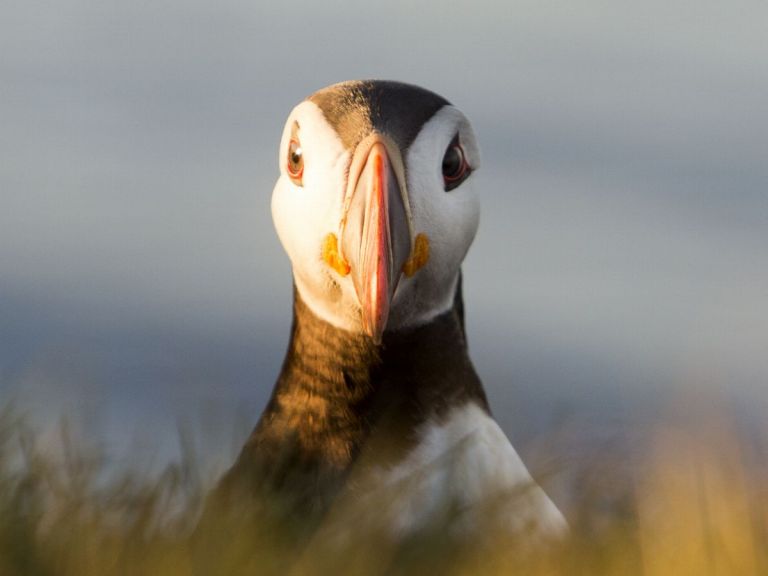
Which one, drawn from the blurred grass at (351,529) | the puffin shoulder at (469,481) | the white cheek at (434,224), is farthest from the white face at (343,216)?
the blurred grass at (351,529)

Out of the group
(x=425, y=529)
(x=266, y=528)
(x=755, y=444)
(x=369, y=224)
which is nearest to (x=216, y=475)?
(x=266, y=528)

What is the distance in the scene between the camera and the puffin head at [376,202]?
4344 millimetres

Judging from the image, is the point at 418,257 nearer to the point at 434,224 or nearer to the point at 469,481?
the point at 434,224

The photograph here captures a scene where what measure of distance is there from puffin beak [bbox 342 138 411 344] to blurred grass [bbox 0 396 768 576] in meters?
1.23

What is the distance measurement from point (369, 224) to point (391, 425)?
0.62 meters

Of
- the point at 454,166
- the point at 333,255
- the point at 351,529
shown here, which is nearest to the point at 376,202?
the point at 333,255

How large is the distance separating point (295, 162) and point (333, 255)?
515 millimetres

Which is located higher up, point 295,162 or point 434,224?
point 295,162

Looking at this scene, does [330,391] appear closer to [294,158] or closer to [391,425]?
[391,425]

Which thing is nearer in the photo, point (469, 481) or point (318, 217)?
point (469, 481)

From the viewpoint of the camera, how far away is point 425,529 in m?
2.82

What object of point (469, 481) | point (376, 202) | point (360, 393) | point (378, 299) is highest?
point (376, 202)

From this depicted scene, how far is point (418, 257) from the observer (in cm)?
454

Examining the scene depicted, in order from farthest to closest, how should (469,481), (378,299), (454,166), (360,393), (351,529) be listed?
(454,166) < (360,393) < (378,299) < (469,481) < (351,529)
